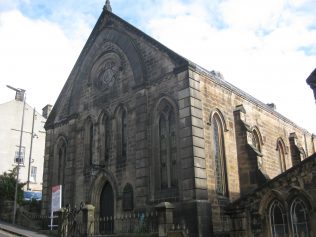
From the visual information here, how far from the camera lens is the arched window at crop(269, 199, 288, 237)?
13.3m

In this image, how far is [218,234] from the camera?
15781 millimetres

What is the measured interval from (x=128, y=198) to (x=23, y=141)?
982 inches

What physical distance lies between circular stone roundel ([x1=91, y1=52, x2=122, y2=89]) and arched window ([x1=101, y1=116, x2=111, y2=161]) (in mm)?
2041

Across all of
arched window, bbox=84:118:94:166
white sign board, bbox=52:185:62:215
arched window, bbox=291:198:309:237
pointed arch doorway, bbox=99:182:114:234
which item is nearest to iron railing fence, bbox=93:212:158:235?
pointed arch doorway, bbox=99:182:114:234

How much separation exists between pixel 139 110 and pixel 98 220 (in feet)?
20.1

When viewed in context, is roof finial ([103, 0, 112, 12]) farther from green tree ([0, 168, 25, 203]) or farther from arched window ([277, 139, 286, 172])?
green tree ([0, 168, 25, 203])

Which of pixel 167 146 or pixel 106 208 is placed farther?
pixel 106 208

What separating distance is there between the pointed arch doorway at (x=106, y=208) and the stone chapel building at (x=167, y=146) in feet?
0.29

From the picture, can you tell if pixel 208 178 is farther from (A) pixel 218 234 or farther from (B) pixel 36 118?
(B) pixel 36 118

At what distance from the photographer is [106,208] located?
20578 millimetres

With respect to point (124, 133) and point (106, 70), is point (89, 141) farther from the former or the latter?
point (106, 70)

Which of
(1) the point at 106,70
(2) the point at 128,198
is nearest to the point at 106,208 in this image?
(2) the point at 128,198

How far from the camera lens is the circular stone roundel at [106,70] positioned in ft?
72.5

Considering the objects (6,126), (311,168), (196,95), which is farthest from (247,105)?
(6,126)
